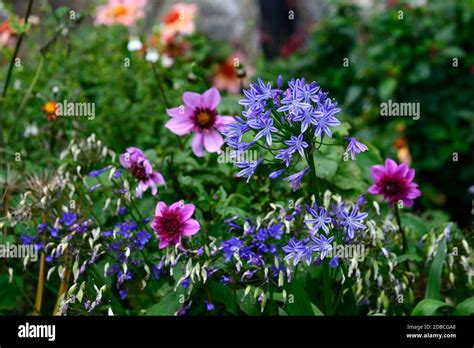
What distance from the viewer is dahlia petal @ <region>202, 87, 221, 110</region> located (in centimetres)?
319

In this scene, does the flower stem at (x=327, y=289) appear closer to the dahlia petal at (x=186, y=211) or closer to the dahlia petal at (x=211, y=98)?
the dahlia petal at (x=186, y=211)

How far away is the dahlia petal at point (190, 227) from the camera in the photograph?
2.85 meters

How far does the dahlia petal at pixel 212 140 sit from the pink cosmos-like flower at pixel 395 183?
22.2 inches

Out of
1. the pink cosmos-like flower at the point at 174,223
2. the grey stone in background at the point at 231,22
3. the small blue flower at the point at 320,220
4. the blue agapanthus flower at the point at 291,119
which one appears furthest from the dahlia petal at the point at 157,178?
the grey stone in background at the point at 231,22

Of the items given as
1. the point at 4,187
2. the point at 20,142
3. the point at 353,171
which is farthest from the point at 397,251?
the point at 20,142

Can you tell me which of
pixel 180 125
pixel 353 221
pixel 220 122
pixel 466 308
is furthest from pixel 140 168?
pixel 466 308

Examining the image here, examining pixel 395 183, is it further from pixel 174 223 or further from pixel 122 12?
pixel 122 12

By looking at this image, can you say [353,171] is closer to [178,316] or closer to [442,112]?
[178,316]

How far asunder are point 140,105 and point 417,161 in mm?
2001

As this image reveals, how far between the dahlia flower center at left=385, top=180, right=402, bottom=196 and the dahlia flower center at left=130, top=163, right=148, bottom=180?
85 centimetres

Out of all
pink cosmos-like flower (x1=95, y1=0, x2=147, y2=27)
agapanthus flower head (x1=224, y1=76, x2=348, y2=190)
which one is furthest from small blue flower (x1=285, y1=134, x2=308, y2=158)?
pink cosmos-like flower (x1=95, y1=0, x2=147, y2=27)

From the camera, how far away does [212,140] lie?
322 centimetres

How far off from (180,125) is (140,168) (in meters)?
0.23

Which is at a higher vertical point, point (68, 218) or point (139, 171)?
point (139, 171)
